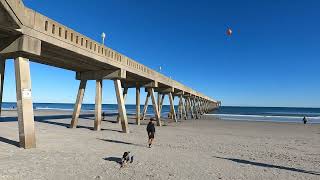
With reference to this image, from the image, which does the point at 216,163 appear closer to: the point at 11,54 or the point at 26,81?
the point at 26,81

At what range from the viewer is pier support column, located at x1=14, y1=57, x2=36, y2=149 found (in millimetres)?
11547

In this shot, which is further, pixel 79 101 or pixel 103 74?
pixel 79 101

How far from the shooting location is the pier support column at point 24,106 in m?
11.5

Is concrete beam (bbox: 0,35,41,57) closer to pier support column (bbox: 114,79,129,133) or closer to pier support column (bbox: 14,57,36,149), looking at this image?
pier support column (bbox: 14,57,36,149)

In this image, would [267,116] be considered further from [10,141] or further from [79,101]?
[10,141]

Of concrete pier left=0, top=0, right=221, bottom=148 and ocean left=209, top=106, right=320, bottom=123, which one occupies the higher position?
concrete pier left=0, top=0, right=221, bottom=148

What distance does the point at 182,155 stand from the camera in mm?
12414

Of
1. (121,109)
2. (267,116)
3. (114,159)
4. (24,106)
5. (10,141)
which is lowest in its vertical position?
(267,116)

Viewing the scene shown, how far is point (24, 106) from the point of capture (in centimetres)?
1159

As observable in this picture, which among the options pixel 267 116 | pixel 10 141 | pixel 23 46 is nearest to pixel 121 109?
pixel 10 141

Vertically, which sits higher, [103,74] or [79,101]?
[103,74]

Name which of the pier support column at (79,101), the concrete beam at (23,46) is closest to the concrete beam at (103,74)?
the pier support column at (79,101)

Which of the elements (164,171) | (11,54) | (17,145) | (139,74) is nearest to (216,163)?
(164,171)

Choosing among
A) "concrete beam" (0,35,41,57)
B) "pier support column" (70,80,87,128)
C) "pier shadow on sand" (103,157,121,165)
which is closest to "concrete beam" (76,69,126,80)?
"pier support column" (70,80,87,128)
